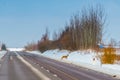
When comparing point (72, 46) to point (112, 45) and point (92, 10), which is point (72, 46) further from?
point (112, 45)

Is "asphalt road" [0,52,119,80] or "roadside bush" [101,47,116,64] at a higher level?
"roadside bush" [101,47,116,64]

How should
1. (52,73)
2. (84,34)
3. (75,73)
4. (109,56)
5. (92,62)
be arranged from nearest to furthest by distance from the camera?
1. (52,73)
2. (75,73)
3. (109,56)
4. (92,62)
5. (84,34)

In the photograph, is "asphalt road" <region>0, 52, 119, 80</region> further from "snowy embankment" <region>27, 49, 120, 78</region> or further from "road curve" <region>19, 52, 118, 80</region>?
"snowy embankment" <region>27, 49, 120, 78</region>

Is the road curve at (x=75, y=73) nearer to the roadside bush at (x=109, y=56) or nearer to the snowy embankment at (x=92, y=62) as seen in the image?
the snowy embankment at (x=92, y=62)

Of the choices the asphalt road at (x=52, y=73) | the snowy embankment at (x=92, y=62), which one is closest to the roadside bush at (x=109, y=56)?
the snowy embankment at (x=92, y=62)

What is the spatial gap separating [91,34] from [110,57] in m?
35.9

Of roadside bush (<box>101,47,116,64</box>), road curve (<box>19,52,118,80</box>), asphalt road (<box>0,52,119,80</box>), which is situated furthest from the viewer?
roadside bush (<box>101,47,116,64</box>)

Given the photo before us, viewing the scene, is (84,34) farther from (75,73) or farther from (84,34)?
(75,73)

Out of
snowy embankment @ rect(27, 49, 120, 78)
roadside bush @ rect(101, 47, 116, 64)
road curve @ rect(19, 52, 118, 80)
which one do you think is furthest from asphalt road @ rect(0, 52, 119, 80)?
roadside bush @ rect(101, 47, 116, 64)

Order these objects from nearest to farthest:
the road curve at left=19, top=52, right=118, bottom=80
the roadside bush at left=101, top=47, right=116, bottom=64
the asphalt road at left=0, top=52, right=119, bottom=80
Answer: the asphalt road at left=0, top=52, right=119, bottom=80, the road curve at left=19, top=52, right=118, bottom=80, the roadside bush at left=101, top=47, right=116, bottom=64

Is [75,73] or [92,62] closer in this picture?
[75,73]

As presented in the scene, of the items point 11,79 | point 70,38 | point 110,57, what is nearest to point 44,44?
point 70,38

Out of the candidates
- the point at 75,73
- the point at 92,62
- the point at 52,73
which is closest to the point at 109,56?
the point at 92,62

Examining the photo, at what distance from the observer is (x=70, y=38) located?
97562mm
